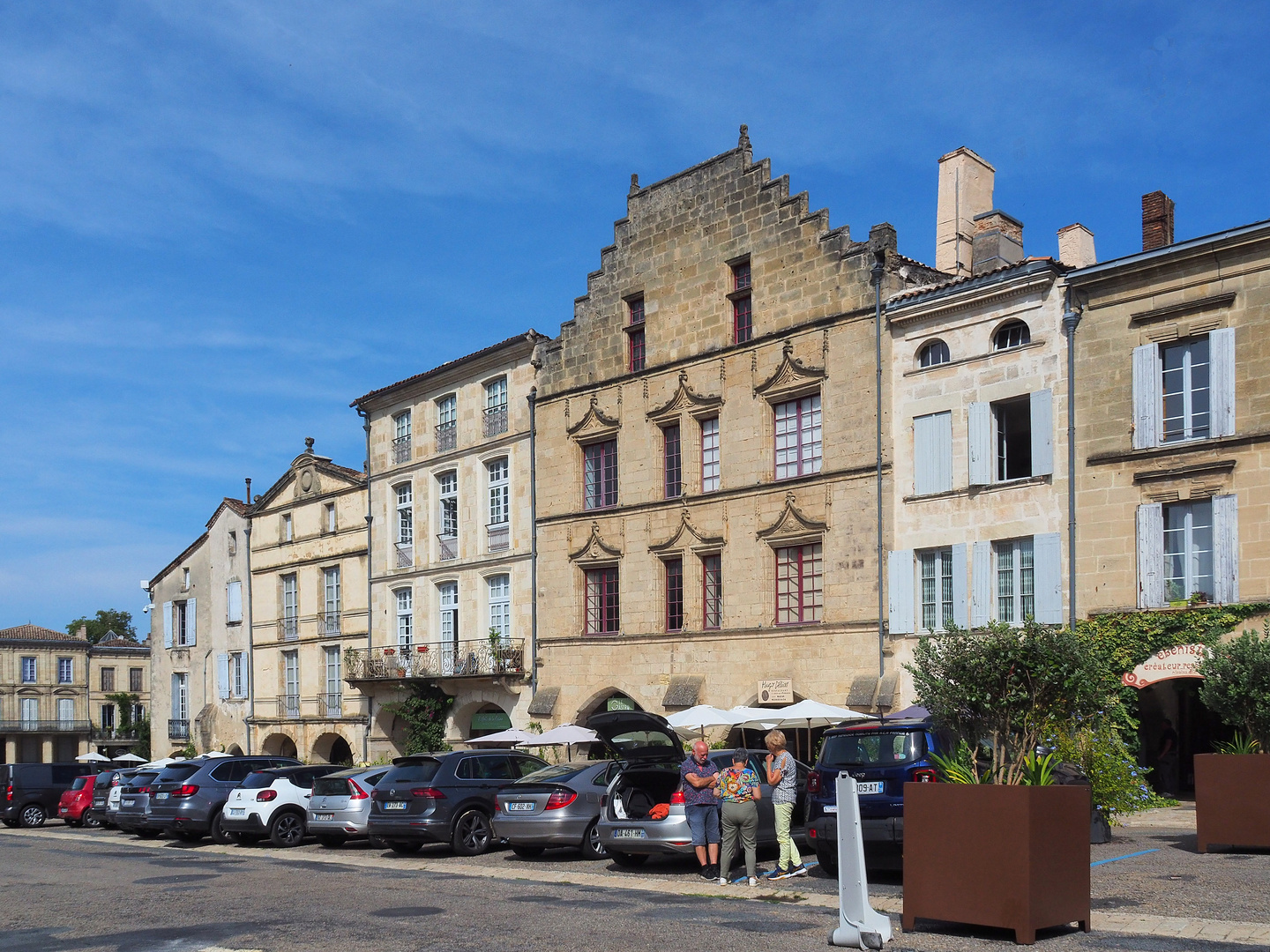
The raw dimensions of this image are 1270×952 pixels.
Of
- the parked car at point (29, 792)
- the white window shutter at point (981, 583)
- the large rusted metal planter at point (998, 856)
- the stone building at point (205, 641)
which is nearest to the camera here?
the large rusted metal planter at point (998, 856)

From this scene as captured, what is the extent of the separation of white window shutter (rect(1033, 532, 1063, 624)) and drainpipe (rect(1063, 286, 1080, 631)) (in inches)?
6.8

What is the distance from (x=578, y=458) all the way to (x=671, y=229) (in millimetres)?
5982

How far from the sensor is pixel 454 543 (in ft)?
122

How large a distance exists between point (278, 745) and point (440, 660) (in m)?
10.9

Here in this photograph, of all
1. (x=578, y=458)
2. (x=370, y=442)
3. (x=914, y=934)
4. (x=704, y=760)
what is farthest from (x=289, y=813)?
(x=370, y=442)

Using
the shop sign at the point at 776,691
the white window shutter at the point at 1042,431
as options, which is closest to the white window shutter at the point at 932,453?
the white window shutter at the point at 1042,431

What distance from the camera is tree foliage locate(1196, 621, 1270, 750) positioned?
15.4 meters

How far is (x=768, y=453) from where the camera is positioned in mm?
28828

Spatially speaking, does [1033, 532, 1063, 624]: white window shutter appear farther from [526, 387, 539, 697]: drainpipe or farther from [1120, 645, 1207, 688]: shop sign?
[526, 387, 539, 697]: drainpipe

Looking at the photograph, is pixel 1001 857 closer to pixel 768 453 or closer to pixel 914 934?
pixel 914 934

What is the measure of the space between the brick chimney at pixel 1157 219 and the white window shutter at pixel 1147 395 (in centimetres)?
340

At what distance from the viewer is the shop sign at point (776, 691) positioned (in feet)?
90.4

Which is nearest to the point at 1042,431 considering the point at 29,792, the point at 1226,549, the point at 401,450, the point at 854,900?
the point at 1226,549

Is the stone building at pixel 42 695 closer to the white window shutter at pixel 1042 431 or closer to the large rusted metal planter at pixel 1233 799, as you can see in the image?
the white window shutter at pixel 1042 431
